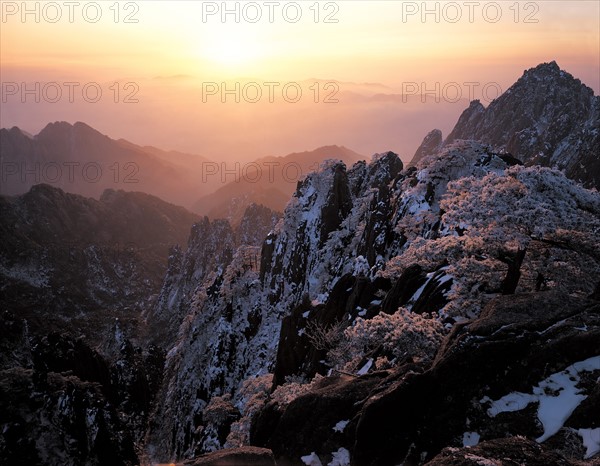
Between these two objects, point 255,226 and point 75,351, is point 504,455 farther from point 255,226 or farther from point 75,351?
point 255,226

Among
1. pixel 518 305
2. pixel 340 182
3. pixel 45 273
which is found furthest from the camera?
pixel 45 273

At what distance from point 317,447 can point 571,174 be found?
110844 mm

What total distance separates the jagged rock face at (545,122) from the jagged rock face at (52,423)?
100352 millimetres

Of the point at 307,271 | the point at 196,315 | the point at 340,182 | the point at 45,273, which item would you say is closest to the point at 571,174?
the point at 340,182

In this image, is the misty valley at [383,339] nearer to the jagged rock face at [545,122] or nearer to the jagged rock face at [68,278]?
the jagged rock face at [545,122]

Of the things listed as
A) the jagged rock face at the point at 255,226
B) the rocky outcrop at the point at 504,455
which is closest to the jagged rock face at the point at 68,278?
the jagged rock face at the point at 255,226

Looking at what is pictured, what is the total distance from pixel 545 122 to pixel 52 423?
138 meters

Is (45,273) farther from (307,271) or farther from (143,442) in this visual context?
(307,271)

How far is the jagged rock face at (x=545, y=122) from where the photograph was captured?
116 meters

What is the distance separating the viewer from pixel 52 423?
49.3 meters

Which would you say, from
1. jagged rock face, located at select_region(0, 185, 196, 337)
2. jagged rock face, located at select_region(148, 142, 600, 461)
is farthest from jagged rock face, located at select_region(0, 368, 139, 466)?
jagged rock face, located at select_region(0, 185, 196, 337)

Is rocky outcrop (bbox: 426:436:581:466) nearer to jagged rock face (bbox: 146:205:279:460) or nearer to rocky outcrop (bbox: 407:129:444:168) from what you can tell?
jagged rock face (bbox: 146:205:279:460)

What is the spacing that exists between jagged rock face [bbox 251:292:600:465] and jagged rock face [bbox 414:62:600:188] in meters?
102

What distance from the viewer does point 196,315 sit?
9056 centimetres
